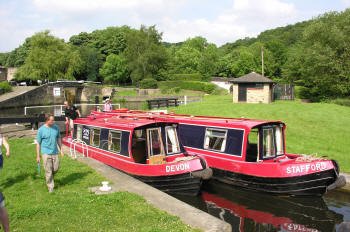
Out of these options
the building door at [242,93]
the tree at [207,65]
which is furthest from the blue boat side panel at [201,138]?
the tree at [207,65]

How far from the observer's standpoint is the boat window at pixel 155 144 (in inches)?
476

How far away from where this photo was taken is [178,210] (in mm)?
8078

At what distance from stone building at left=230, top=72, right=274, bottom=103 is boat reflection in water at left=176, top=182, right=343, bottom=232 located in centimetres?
1983

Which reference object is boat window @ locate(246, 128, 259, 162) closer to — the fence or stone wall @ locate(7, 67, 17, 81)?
the fence

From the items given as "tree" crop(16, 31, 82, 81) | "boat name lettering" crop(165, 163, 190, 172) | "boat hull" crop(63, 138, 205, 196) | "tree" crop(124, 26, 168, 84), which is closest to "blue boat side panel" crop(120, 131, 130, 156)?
"boat hull" crop(63, 138, 205, 196)

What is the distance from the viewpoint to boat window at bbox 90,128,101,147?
1453cm

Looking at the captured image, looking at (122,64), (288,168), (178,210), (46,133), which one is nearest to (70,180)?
(46,133)

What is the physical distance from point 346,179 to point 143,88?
5496cm

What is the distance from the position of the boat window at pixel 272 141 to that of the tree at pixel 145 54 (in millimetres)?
58895

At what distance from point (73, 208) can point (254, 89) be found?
83.2 ft

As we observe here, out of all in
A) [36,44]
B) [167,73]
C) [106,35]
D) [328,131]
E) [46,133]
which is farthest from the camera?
[106,35]

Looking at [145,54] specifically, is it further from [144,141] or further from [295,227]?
[295,227]

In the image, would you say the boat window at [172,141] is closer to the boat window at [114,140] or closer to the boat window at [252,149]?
the boat window at [114,140]

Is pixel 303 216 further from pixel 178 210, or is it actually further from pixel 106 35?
pixel 106 35
